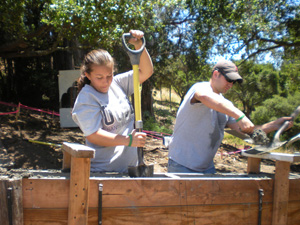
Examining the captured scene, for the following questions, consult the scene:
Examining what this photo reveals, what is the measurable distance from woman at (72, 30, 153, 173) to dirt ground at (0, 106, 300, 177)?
13.5ft

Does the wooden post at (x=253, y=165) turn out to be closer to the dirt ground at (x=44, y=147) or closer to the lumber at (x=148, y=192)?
the lumber at (x=148, y=192)

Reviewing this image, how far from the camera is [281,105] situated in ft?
41.1

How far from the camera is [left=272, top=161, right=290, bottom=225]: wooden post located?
1.95 meters

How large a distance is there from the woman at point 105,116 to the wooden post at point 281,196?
878 mm

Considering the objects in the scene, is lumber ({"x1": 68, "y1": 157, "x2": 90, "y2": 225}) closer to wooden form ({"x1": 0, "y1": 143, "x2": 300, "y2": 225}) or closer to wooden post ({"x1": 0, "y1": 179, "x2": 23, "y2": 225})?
wooden form ({"x1": 0, "y1": 143, "x2": 300, "y2": 225})

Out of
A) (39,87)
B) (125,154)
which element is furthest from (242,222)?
(39,87)

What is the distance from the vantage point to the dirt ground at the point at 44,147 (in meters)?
6.64

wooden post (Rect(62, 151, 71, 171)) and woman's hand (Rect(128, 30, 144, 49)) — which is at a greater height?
woman's hand (Rect(128, 30, 144, 49))

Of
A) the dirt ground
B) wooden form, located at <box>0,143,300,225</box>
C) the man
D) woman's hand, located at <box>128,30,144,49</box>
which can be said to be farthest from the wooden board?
the dirt ground

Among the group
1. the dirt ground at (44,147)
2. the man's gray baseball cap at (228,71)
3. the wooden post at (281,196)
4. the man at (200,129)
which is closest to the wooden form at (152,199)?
the wooden post at (281,196)

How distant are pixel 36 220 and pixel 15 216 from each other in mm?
115

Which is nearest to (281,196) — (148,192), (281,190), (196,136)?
(281,190)

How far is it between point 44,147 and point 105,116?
591cm

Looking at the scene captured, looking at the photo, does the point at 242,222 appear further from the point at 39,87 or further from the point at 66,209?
the point at 39,87
